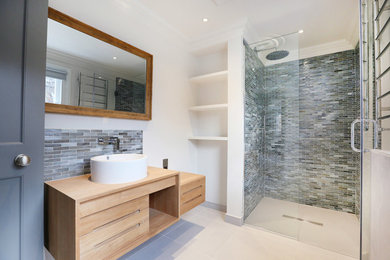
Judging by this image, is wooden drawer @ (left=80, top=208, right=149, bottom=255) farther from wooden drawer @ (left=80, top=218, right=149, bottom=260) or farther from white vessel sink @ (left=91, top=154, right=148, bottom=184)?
white vessel sink @ (left=91, top=154, right=148, bottom=184)

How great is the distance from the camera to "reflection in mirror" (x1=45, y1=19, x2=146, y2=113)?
1.28m

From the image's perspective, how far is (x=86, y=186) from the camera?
1135 mm

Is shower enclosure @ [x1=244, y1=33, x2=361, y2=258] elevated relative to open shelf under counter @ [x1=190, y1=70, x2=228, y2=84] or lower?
lower

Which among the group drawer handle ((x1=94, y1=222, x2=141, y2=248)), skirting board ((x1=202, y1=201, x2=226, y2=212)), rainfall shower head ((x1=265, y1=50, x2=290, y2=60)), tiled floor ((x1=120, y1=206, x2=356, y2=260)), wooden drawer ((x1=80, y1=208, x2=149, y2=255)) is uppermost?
rainfall shower head ((x1=265, y1=50, x2=290, y2=60))

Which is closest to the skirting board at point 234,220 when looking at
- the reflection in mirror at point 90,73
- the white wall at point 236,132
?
the white wall at point 236,132

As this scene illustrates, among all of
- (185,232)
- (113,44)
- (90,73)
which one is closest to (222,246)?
(185,232)

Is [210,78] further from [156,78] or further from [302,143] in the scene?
[302,143]

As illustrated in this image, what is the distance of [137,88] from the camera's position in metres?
1.84

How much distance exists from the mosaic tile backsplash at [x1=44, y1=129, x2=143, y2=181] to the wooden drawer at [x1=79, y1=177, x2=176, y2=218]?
557 mm

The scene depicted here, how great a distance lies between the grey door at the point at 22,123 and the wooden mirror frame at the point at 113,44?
19cm

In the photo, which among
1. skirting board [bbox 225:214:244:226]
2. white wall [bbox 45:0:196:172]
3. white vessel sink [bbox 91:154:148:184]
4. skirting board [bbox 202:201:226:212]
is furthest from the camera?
skirting board [bbox 202:201:226:212]

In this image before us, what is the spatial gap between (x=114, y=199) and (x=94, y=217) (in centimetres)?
14

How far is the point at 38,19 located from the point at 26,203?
1125 mm

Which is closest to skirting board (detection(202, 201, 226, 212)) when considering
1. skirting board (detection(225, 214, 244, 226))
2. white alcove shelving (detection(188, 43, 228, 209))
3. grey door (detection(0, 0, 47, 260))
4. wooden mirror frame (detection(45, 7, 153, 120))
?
white alcove shelving (detection(188, 43, 228, 209))
